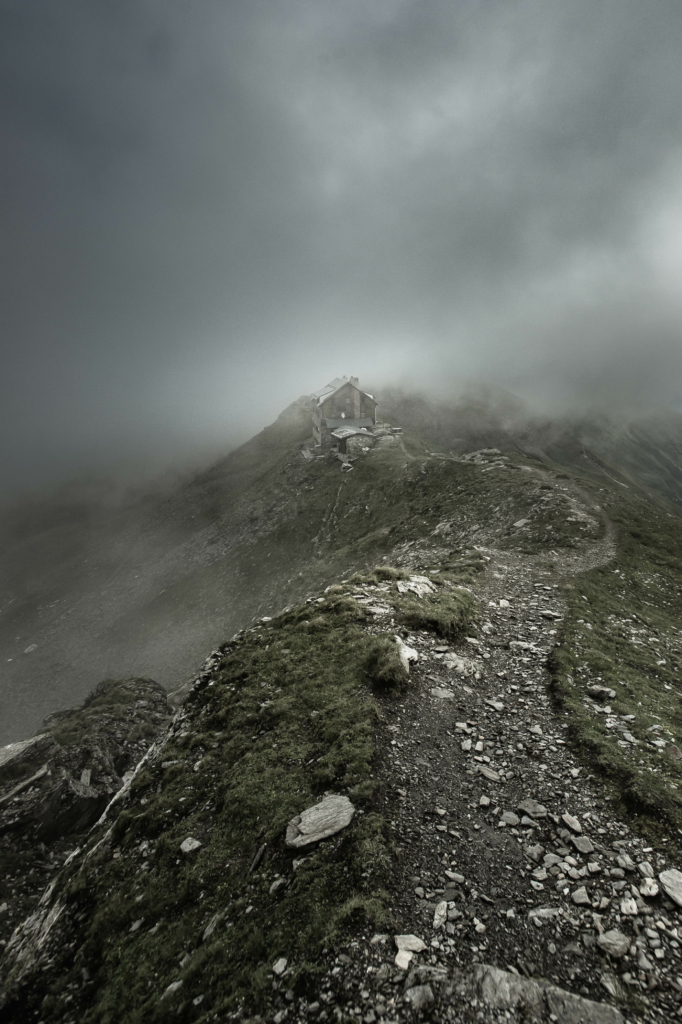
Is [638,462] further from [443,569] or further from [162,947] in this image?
[162,947]

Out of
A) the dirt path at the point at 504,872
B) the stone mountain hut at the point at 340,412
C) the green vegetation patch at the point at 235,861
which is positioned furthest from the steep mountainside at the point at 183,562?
the dirt path at the point at 504,872

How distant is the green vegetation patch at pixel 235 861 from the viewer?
22.0 feet

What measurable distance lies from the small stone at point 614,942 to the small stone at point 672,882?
4.04 feet

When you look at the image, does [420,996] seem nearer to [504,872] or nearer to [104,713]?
[504,872]

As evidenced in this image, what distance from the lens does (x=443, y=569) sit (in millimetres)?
23984

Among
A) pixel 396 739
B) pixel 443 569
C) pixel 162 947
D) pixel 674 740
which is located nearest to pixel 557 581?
pixel 443 569

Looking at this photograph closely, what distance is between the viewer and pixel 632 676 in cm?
1352

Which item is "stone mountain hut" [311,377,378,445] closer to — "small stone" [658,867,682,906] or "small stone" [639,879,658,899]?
"small stone" [658,867,682,906]

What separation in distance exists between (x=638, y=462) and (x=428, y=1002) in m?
240

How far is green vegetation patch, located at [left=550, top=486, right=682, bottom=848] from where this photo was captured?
8.44 meters

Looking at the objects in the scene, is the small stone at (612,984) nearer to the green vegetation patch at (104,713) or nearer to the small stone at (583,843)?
the small stone at (583,843)

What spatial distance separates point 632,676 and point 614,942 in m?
9.82

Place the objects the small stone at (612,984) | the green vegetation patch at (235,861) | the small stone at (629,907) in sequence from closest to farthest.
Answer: the small stone at (612,984) → the small stone at (629,907) → the green vegetation patch at (235,861)

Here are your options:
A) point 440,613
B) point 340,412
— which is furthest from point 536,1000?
point 340,412
